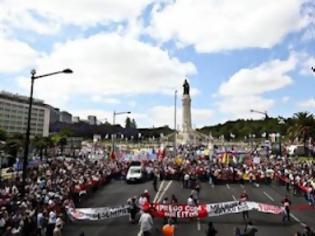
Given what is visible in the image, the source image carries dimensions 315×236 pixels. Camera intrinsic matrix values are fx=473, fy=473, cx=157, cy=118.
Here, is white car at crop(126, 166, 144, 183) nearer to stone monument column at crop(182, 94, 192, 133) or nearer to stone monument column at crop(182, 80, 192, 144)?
stone monument column at crop(182, 80, 192, 144)

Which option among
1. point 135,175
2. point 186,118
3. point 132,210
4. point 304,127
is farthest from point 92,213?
point 186,118

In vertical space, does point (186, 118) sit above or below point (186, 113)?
below

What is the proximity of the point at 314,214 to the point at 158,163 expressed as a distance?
82.5 feet

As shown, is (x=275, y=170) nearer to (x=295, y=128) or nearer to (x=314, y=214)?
(x=314, y=214)

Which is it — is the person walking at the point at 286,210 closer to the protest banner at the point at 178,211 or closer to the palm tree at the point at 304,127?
the protest banner at the point at 178,211

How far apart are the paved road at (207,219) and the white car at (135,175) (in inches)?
159

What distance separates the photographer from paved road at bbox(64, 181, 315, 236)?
21719 mm

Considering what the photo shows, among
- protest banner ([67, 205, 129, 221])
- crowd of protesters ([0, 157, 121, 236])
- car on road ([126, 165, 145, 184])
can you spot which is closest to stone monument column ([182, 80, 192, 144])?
car on road ([126, 165, 145, 184])

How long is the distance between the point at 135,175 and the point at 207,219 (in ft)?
65.1

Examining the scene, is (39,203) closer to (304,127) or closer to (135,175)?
(135,175)

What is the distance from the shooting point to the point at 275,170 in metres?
46.6

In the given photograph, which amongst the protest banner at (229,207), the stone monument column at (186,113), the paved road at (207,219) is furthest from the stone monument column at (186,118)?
the protest banner at (229,207)

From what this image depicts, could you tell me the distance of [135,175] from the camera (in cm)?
4412

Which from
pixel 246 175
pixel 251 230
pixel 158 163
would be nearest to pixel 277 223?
pixel 251 230
